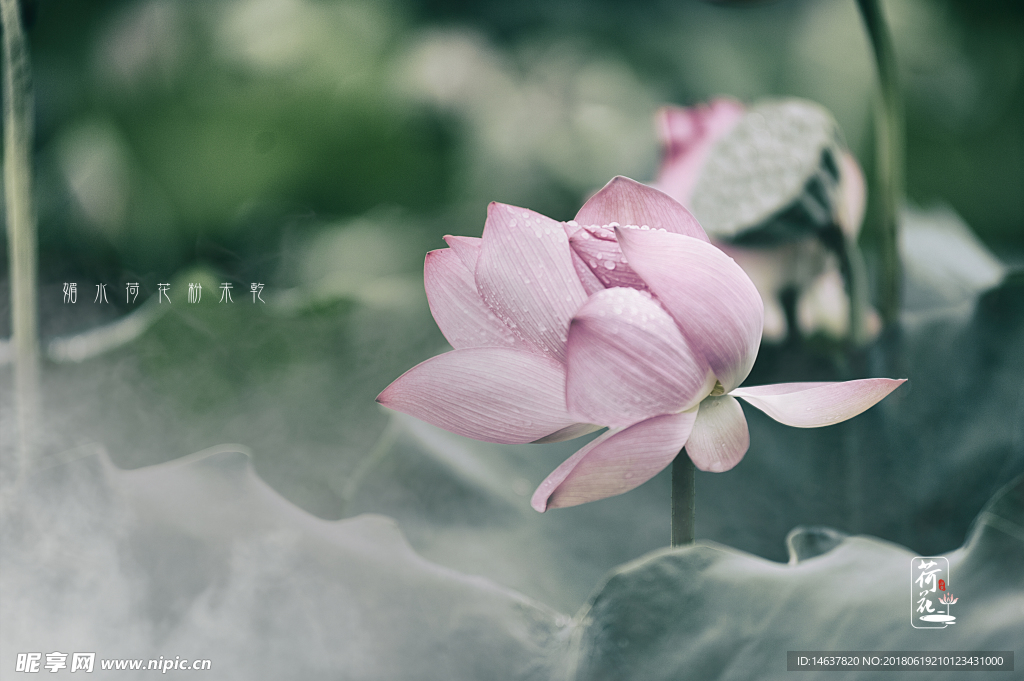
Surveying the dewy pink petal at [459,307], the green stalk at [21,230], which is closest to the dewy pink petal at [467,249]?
the dewy pink petal at [459,307]

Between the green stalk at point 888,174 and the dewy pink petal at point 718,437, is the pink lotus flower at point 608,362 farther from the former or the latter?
the green stalk at point 888,174

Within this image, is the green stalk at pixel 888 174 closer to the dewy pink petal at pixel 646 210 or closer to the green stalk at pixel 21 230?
the dewy pink petal at pixel 646 210

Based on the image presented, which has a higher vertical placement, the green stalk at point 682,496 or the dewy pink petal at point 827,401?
the dewy pink petal at point 827,401

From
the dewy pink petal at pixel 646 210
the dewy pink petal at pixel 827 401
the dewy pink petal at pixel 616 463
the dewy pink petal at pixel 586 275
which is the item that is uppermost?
the dewy pink petal at pixel 646 210

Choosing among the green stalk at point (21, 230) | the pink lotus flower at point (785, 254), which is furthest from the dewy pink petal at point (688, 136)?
the green stalk at point (21, 230)

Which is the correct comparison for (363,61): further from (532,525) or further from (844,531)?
(844,531)

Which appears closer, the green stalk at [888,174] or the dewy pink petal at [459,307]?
the dewy pink petal at [459,307]
